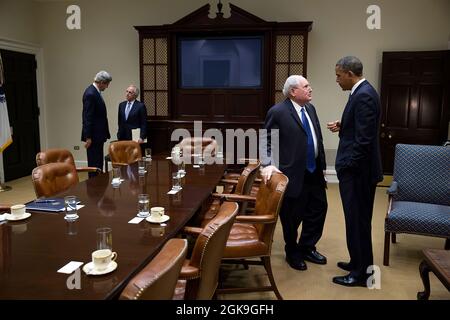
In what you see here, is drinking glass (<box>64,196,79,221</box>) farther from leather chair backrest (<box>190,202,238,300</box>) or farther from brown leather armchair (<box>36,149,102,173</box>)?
brown leather armchair (<box>36,149,102,173</box>)

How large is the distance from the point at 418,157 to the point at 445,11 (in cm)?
342

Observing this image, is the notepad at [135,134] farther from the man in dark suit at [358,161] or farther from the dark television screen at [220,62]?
the man in dark suit at [358,161]

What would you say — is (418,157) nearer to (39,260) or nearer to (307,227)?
(307,227)

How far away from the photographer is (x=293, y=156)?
10.1 feet

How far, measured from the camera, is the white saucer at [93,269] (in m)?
1.44

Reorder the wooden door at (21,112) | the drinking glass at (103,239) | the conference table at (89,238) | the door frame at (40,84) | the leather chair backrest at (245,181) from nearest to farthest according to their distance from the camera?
the conference table at (89,238), the drinking glass at (103,239), the leather chair backrest at (245,181), the wooden door at (21,112), the door frame at (40,84)

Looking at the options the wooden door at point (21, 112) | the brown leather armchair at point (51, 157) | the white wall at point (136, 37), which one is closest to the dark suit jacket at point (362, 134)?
the brown leather armchair at point (51, 157)

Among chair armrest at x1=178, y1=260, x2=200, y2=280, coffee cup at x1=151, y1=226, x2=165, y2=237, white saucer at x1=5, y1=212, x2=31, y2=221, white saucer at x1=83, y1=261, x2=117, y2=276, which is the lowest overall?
chair armrest at x1=178, y1=260, x2=200, y2=280

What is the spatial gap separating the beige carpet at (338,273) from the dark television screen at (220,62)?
2.88 m

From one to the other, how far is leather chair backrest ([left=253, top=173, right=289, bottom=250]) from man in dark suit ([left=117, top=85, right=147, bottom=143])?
361cm

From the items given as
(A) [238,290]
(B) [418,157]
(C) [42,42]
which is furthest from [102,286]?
(C) [42,42]

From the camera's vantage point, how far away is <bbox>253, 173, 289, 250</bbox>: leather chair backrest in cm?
242

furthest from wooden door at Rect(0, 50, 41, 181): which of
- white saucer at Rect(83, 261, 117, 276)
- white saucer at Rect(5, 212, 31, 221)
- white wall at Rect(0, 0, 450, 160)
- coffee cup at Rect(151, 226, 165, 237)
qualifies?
white saucer at Rect(83, 261, 117, 276)

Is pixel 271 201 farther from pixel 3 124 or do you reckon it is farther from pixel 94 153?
pixel 3 124
